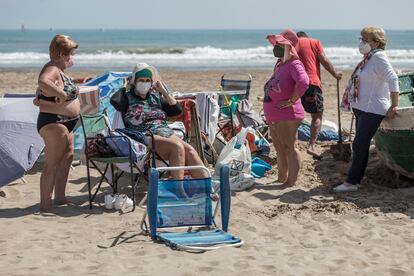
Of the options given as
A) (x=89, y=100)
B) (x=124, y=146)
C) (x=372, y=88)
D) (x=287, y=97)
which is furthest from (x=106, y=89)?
Result: (x=372, y=88)

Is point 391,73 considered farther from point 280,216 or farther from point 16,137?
point 16,137

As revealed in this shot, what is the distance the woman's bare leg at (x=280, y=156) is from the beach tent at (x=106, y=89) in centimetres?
201

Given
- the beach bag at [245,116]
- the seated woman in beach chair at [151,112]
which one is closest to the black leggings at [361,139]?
the seated woman in beach chair at [151,112]

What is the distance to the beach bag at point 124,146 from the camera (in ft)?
21.5

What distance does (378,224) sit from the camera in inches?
246

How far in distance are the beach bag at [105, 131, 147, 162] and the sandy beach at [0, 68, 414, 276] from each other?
0.49m

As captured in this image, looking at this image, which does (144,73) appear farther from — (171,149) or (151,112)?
(171,149)

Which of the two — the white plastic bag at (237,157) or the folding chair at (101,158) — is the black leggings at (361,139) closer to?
the white plastic bag at (237,157)

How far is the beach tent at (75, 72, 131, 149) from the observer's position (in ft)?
27.9

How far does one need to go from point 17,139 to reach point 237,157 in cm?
211

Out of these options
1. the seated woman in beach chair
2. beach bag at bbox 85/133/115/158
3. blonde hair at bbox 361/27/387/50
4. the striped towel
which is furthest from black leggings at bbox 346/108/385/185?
the striped towel

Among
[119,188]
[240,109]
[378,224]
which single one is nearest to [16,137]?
[119,188]

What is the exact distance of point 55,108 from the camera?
6496 mm

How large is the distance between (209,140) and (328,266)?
3.32m
